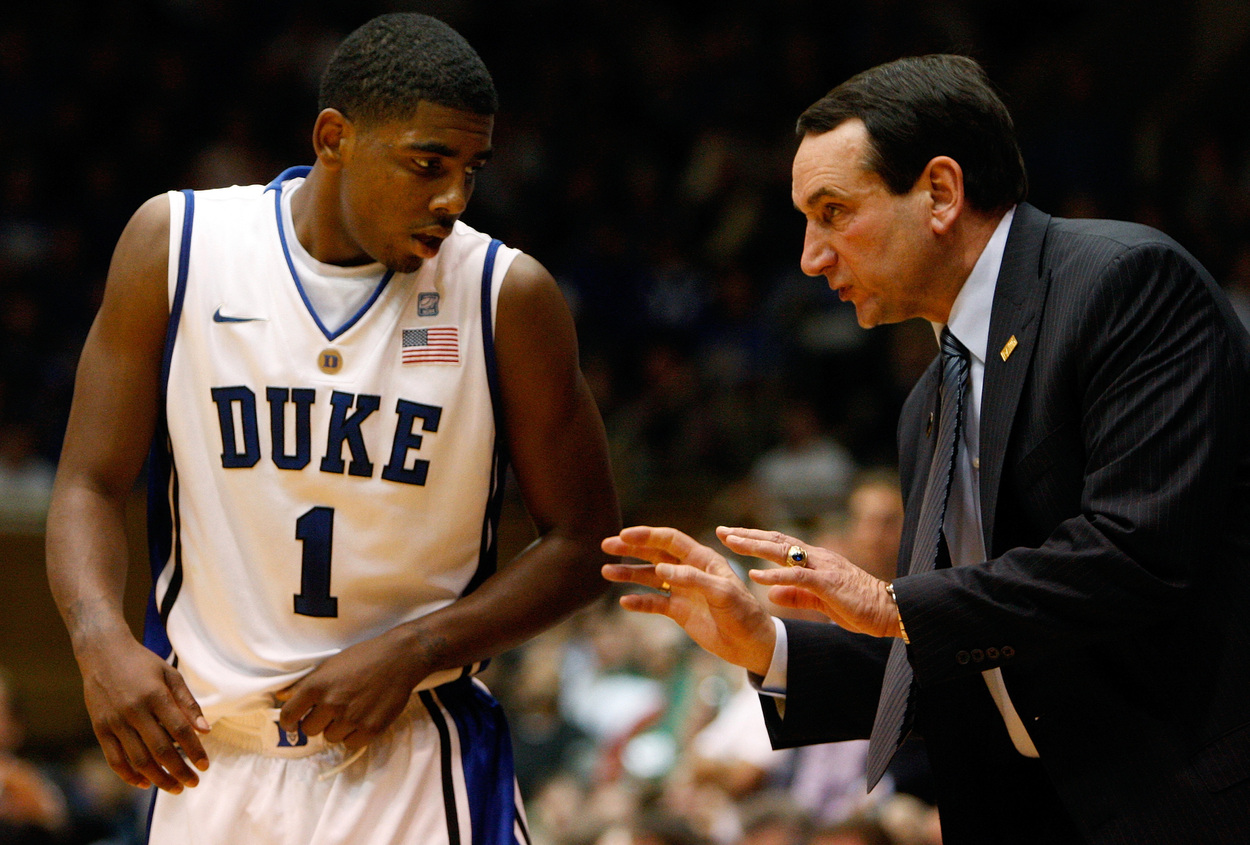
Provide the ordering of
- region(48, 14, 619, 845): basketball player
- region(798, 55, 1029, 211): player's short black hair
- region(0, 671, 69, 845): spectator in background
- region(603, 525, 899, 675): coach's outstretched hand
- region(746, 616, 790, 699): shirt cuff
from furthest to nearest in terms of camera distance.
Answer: region(0, 671, 69, 845): spectator in background < region(746, 616, 790, 699): shirt cuff < region(798, 55, 1029, 211): player's short black hair < region(48, 14, 619, 845): basketball player < region(603, 525, 899, 675): coach's outstretched hand

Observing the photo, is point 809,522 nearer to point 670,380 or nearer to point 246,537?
point 670,380

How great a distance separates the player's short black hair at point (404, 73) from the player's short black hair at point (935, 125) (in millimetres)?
699

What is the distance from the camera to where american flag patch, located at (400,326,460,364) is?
2.68m

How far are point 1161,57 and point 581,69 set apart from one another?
4464 mm

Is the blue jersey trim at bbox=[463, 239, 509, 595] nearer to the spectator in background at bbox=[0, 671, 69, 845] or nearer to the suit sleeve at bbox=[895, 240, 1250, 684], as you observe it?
the suit sleeve at bbox=[895, 240, 1250, 684]

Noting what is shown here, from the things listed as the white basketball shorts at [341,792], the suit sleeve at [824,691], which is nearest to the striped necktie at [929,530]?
the suit sleeve at [824,691]

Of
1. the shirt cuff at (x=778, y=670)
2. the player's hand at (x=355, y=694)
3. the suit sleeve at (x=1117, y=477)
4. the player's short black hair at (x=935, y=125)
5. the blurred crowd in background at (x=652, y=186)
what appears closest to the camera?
the suit sleeve at (x=1117, y=477)

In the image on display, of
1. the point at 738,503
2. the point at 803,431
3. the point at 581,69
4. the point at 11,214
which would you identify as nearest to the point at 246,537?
the point at 738,503

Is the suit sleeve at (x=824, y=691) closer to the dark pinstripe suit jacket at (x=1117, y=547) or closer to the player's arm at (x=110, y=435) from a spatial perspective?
the dark pinstripe suit jacket at (x=1117, y=547)

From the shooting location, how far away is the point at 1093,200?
346 inches

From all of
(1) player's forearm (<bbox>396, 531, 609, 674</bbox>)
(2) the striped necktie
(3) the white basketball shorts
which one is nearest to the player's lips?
(1) player's forearm (<bbox>396, 531, 609, 674</bbox>)

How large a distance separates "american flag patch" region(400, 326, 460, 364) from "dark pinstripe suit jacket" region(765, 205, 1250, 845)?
970mm

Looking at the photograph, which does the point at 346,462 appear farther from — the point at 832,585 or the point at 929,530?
the point at 929,530

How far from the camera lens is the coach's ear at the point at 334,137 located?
268 centimetres
